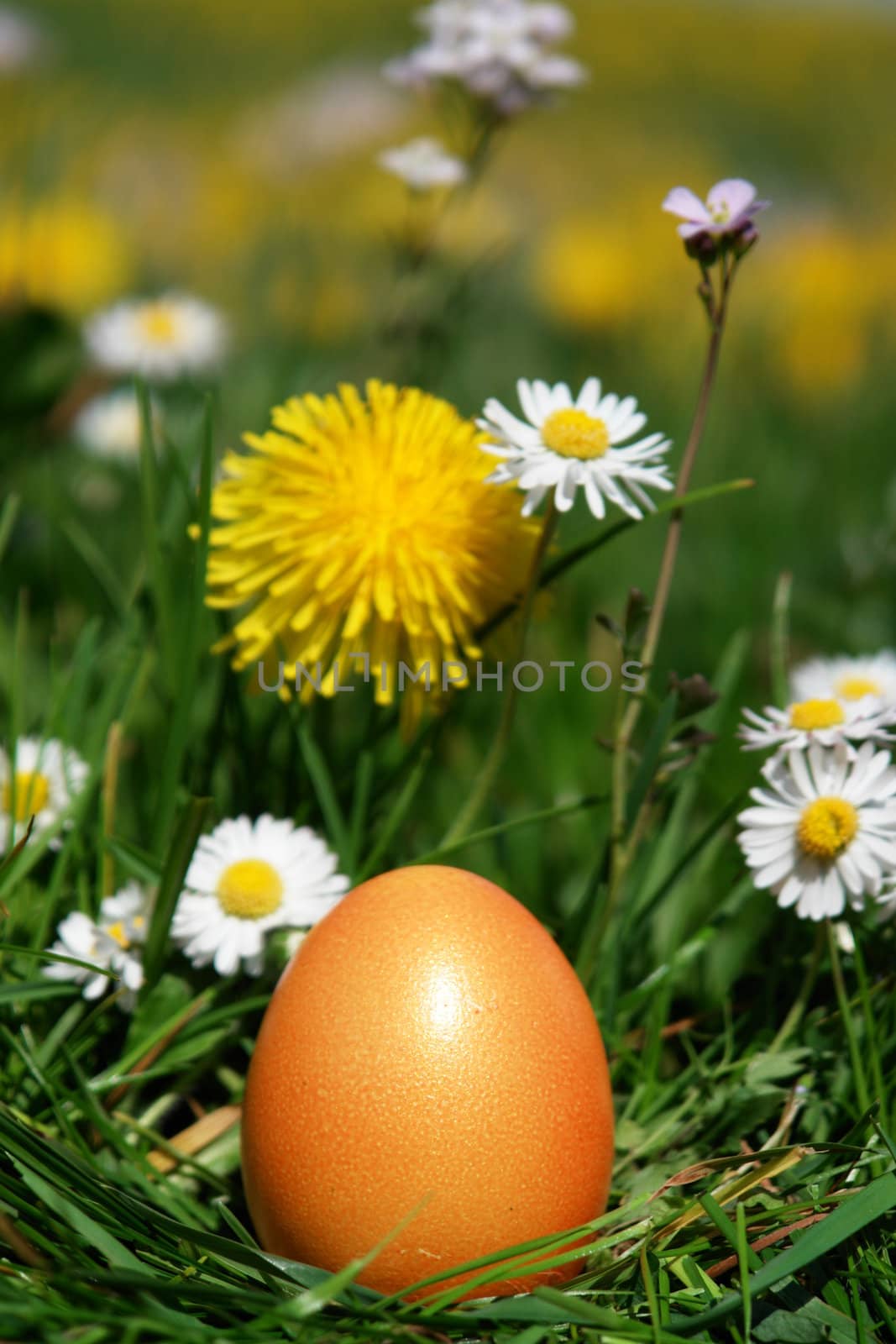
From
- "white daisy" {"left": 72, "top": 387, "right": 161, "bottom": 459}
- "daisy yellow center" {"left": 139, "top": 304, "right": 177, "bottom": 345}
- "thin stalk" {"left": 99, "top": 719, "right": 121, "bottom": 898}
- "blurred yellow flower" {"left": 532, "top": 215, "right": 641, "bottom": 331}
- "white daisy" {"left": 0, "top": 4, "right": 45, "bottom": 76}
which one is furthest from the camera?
"white daisy" {"left": 0, "top": 4, "right": 45, "bottom": 76}

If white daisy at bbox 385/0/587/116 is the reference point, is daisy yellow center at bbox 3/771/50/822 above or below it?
below

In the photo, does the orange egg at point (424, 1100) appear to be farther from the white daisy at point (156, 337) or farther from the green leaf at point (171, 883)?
the white daisy at point (156, 337)

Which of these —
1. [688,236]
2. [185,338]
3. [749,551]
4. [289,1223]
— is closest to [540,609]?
[688,236]

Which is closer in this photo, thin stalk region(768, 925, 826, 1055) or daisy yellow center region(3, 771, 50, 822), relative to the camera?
Result: thin stalk region(768, 925, 826, 1055)

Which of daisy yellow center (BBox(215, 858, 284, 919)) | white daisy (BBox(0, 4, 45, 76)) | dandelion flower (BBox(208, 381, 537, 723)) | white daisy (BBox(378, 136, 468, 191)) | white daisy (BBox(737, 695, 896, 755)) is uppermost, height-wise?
white daisy (BBox(0, 4, 45, 76))

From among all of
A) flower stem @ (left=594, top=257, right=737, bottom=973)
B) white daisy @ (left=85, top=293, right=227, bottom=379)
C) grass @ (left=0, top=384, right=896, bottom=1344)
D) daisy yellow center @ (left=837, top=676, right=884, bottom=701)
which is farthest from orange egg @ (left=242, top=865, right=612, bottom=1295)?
white daisy @ (left=85, top=293, right=227, bottom=379)

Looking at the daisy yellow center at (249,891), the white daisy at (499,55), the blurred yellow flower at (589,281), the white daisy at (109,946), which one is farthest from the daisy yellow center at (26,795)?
the blurred yellow flower at (589,281)

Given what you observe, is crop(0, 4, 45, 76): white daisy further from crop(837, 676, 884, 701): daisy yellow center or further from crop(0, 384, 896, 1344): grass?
crop(837, 676, 884, 701): daisy yellow center
